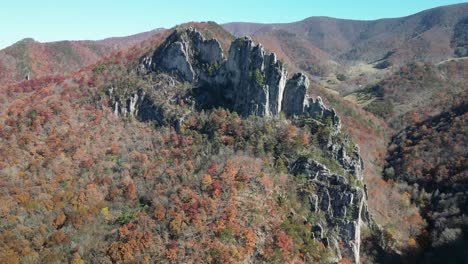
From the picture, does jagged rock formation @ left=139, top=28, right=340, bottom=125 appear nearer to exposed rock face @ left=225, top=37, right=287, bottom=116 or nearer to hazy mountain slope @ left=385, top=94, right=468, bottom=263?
exposed rock face @ left=225, top=37, right=287, bottom=116

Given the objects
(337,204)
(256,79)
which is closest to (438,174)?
(337,204)

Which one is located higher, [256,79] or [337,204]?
[256,79]

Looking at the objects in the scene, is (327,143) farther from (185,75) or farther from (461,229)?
(185,75)

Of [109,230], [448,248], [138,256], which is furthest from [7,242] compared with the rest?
[448,248]

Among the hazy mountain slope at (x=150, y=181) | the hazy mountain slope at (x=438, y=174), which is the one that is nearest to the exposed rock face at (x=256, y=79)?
the hazy mountain slope at (x=150, y=181)

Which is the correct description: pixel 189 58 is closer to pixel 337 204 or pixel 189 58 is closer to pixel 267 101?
pixel 267 101

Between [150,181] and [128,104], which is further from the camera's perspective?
[128,104]

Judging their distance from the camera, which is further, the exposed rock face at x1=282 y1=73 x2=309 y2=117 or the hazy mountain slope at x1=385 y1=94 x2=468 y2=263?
the exposed rock face at x1=282 y1=73 x2=309 y2=117

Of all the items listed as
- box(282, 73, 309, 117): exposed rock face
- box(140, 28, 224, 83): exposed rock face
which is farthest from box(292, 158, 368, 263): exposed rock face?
box(140, 28, 224, 83): exposed rock face
